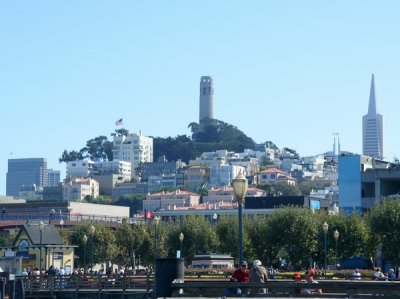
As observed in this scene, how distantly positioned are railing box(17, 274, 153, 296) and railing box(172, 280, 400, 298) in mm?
20283

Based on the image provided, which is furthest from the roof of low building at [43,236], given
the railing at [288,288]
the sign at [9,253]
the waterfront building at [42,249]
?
the railing at [288,288]

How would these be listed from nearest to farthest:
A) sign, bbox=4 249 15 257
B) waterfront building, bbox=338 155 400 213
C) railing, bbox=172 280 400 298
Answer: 1. railing, bbox=172 280 400 298
2. sign, bbox=4 249 15 257
3. waterfront building, bbox=338 155 400 213

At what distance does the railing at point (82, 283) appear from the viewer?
4775 centimetres

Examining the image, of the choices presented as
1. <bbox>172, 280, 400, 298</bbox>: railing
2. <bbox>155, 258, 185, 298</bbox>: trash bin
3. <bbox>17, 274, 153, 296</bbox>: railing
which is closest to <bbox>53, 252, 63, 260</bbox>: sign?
<bbox>17, 274, 153, 296</bbox>: railing

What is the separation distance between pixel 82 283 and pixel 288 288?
2478 centimetres

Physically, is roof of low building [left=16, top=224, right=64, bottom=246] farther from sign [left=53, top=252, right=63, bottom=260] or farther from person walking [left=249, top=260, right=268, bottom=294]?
person walking [left=249, top=260, right=268, bottom=294]

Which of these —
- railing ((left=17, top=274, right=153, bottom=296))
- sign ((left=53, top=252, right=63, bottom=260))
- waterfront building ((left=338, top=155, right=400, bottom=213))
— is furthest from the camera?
waterfront building ((left=338, top=155, right=400, bottom=213))

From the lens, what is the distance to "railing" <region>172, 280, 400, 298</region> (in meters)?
25.4

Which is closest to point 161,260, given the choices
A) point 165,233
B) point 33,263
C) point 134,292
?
point 134,292

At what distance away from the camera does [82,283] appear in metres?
49.8

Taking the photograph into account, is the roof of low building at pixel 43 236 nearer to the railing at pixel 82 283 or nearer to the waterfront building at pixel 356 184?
the railing at pixel 82 283

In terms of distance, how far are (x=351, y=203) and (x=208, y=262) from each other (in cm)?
3851

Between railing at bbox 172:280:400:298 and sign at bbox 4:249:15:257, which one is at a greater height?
sign at bbox 4:249:15:257

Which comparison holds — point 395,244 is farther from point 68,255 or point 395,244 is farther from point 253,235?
point 68,255
